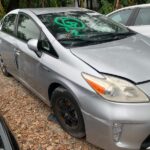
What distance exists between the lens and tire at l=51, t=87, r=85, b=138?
342 centimetres

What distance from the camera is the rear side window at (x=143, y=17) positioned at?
6.47m

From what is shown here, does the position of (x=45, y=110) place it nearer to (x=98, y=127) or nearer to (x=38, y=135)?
(x=38, y=135)

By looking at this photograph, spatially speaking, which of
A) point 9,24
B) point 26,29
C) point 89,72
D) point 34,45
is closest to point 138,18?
point 9,24

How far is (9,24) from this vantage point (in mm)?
5602

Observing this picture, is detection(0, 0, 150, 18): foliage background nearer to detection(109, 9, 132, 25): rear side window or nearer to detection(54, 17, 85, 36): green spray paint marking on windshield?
detection(109, 9, 132, 25): rear side window

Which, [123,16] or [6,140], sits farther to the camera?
[123,16]

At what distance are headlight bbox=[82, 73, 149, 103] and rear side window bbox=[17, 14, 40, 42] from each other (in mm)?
1488

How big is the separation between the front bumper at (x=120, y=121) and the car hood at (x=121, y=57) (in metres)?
0.31

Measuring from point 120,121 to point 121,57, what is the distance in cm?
84

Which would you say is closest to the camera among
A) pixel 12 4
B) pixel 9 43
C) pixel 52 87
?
pixel 52 87

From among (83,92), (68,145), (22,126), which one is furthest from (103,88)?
(22,126)

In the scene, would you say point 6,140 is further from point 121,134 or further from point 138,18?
point 138,18

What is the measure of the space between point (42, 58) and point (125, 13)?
12.0 ft

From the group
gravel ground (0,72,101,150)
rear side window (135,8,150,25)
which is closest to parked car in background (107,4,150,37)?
rear side window (135,8,150,25)
